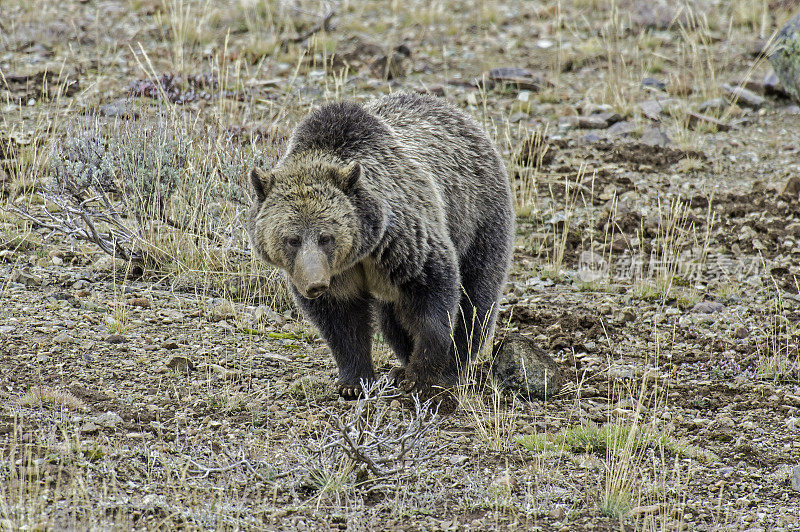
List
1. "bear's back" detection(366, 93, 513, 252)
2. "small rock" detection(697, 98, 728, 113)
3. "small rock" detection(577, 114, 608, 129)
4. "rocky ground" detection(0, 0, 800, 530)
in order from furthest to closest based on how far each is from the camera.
Result: 1. "small rock" detection(697, 98, 728, 113)
2. "small rock" detection(577, 114, 608, 129)
3. "bear's back" detection(366, 93, 513, 252)
4. "rocky ground" detection(0, 0, 800, 530)

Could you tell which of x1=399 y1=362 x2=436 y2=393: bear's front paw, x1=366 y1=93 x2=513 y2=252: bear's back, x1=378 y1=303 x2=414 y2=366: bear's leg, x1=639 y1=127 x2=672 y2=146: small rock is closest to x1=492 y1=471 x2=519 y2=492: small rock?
x1=399 y1=362 x2=436 y2=393: bear's front paw

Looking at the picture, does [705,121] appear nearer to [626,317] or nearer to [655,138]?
[655,138]

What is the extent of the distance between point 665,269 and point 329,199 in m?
3.49

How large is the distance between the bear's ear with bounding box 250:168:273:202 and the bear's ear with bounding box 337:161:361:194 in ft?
1.28

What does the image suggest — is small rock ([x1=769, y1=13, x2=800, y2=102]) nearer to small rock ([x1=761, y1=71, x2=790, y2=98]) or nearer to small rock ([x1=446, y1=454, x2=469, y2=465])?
small rock ([x1=761, y1=71, x2=790, y2=98])

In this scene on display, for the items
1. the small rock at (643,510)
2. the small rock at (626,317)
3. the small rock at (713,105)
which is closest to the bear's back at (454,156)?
the small rock at (626,317)

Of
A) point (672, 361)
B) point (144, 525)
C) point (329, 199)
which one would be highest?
point (329, 199)

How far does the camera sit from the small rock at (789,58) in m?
9.98

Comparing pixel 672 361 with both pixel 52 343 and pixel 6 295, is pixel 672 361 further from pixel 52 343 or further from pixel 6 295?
pixel 6 295

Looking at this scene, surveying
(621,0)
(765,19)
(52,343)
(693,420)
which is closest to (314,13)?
(621,0)

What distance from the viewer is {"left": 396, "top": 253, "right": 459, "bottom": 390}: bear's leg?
5438 millimetres

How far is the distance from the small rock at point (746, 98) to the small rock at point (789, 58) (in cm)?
64

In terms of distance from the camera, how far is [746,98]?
1110cm

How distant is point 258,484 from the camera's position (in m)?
4.37
